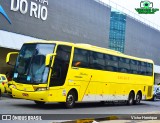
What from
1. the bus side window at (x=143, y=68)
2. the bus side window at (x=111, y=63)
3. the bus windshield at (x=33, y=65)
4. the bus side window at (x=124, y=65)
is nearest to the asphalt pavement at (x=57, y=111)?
the bus windshield at (x=33, y=65)

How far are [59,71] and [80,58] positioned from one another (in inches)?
73.2

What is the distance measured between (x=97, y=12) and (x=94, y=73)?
2531 cm

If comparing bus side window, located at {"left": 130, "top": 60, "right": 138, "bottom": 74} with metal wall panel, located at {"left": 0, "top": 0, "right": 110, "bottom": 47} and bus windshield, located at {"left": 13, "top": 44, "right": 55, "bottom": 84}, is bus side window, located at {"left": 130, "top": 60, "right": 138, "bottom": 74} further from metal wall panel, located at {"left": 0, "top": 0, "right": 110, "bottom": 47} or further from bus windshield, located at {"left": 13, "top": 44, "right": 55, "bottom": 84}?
metal wall panel, located at {"left": 0, "top": 0, "right": 110, "bottom": 47}

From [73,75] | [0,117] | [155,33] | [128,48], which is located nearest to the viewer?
[0,117]

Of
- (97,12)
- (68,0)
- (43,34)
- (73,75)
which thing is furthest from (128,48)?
(73,75)

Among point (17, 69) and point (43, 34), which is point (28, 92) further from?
point (43, 34)

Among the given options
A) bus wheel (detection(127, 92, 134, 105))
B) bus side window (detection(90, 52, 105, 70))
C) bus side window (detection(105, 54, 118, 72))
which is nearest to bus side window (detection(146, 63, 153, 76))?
bus wheel (detection(127, 92, 134, 105))

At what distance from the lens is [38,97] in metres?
17.0

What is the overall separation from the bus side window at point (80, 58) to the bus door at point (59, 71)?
2.07 ft

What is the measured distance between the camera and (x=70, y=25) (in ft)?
131

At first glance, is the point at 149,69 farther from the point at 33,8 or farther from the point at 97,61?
the point at 33,8

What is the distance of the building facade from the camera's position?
31.7 metres

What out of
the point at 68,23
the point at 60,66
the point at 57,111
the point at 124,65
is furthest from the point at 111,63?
the point at 68,23

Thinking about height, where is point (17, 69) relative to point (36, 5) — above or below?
below
